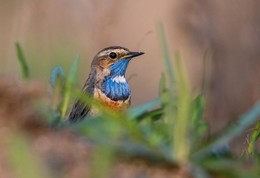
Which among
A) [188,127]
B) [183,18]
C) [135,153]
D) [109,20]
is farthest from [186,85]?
[183,18]

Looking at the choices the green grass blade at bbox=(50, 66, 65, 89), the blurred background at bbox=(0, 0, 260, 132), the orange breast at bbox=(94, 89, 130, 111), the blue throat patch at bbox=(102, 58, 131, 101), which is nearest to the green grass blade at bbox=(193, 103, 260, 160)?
the green grass blade at bbox=(50, 66, 65, 89)

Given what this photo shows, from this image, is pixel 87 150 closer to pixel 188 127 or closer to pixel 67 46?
pixel 188 127

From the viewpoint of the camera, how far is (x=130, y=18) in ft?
26.9

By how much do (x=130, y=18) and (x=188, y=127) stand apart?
6.27 metres

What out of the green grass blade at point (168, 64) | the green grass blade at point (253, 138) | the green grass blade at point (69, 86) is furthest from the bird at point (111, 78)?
the green grass blade at point (168, 64)

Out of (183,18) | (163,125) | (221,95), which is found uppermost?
(163,125)

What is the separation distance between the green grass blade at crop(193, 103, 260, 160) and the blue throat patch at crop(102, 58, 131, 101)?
9.75 ft

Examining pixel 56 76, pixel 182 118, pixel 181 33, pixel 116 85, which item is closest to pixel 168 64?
pixel 182 118

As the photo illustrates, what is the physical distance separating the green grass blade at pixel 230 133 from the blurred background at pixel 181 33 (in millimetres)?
4830

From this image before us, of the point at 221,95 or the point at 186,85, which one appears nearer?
the point at 186,85

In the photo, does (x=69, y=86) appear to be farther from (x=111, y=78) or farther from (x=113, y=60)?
(x=113, y=60)

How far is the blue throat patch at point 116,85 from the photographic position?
5086mm

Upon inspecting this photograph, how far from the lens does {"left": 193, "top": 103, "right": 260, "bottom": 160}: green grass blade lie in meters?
1.93

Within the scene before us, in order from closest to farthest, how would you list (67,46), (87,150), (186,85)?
(87,150) < (186,85) < (67,46)
